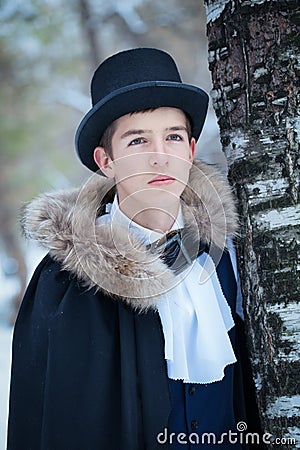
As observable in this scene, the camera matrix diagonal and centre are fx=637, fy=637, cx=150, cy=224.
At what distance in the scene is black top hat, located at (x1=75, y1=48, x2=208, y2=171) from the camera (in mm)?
1802

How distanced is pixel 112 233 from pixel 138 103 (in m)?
0.38

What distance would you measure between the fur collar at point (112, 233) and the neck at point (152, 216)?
0.23ft

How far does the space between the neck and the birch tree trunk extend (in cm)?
22

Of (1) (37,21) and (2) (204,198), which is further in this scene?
(1) (37,21)

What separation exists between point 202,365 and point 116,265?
0.40 metres

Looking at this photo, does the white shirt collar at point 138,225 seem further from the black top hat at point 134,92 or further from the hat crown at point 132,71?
the hat crown at point 132,71

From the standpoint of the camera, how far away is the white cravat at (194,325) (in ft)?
6.01

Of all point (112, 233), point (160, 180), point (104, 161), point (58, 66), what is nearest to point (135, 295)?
point (112, 233)

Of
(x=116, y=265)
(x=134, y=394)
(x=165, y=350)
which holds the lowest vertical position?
(x=134, y=394)

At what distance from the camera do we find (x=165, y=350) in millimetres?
1797

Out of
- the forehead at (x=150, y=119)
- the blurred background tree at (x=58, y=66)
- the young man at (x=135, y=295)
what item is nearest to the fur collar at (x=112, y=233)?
the young man at (x=135, y=295)

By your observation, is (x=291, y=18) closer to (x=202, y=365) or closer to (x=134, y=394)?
(x=202, y=365)

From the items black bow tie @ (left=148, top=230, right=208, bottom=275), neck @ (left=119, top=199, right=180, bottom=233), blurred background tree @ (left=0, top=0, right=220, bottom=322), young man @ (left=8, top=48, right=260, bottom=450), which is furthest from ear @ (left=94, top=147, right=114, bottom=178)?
blurred background tree @ (left=0, top=0, right=220, bottom=322)

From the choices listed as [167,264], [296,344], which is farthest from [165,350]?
[296,344]
